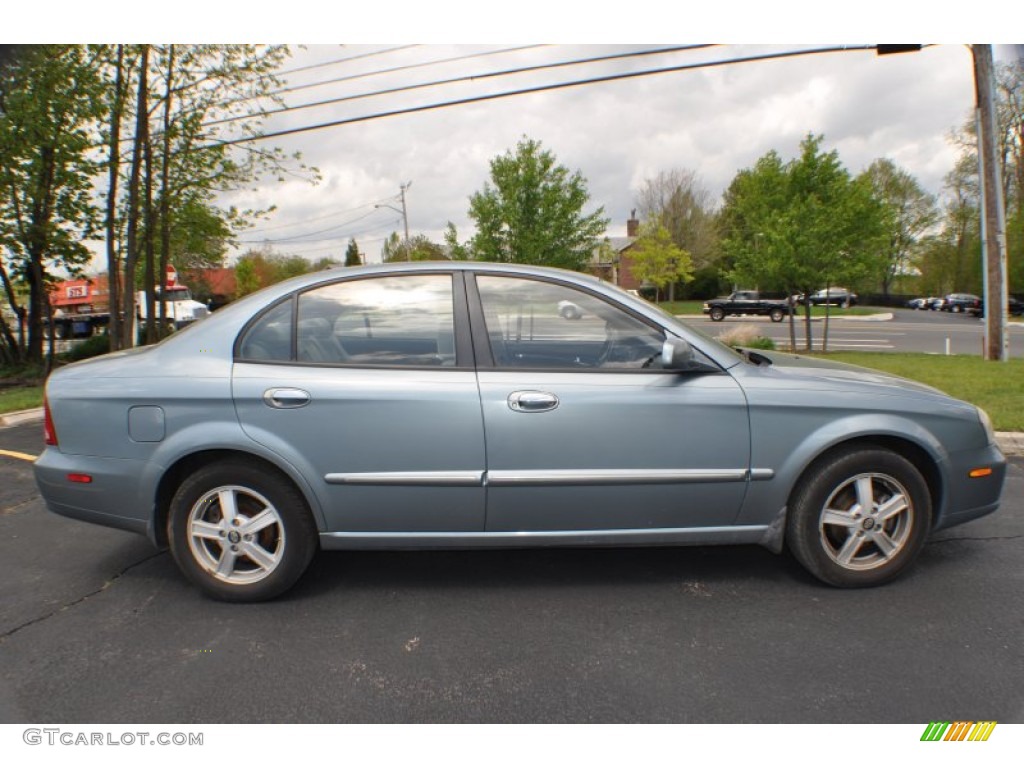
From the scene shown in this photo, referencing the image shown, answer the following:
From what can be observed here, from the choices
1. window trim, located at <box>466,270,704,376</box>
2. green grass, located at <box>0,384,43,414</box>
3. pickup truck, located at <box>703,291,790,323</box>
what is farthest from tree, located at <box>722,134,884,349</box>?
pickup truck, located at <box>703,291,790,323</box>

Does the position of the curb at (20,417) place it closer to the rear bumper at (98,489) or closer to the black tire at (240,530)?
the rear bumper at (98,489)

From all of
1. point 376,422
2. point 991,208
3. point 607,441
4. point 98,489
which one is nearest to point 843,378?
point 607,441

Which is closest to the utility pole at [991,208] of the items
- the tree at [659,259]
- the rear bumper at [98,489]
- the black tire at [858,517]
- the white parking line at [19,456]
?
the black tire at [858,517]

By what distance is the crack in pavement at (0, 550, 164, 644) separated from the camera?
273cm

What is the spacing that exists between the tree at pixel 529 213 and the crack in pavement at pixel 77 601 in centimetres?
1651

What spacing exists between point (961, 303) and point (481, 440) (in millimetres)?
51850

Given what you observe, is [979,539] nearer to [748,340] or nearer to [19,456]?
[19,456]

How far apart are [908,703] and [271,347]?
292cm

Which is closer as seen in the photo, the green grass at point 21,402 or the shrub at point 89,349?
the green grass at point 21,402

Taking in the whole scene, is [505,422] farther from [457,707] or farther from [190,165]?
[190,165]

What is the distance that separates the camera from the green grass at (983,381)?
655 cm

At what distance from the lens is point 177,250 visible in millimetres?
17797

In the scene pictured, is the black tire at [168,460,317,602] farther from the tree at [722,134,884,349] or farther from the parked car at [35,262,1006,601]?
the tree at [722,134,884,349]

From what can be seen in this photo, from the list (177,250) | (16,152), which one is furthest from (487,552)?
(177,250)
